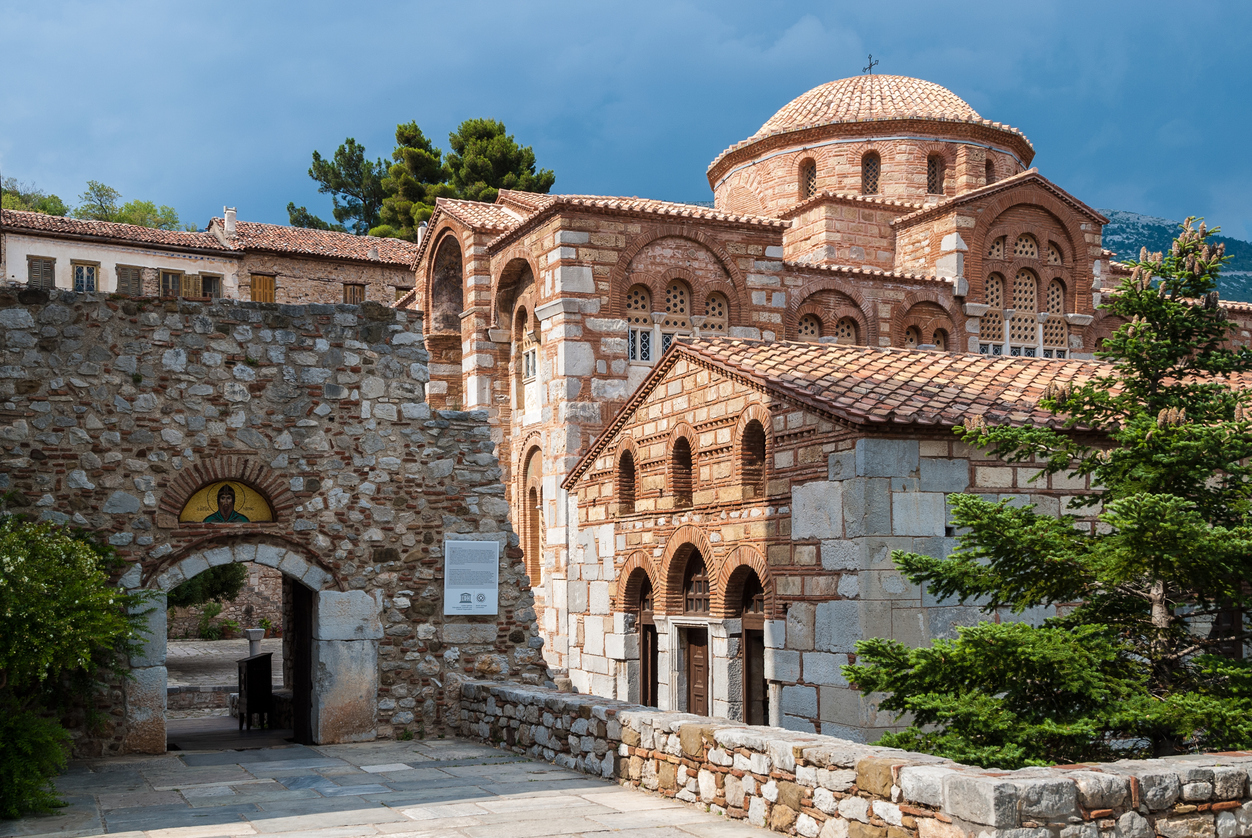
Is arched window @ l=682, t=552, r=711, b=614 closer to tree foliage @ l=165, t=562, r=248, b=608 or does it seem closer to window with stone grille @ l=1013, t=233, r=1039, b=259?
window with stone grille @ l=1013, t=233, r=1039, b=259

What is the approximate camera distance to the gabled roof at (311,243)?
32.8m

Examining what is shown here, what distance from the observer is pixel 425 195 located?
38031 mm

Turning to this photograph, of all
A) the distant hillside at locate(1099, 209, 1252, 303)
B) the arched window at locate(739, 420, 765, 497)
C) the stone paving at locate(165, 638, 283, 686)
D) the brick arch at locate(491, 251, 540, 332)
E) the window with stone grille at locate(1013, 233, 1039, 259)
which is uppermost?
the distant hillside at locate(1099, 209, 1252, 303)

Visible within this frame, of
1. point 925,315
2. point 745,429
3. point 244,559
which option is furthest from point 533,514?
point 244,559

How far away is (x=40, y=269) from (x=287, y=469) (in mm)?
25347

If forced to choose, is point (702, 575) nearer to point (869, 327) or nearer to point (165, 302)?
point (165, 302)

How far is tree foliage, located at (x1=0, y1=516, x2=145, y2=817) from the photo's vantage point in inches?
263

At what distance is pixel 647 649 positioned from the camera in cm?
1348

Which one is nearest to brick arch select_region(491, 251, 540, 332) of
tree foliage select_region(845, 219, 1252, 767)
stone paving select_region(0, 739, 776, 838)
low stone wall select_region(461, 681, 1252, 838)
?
stone paving select_region(0, 739, 776, 838)

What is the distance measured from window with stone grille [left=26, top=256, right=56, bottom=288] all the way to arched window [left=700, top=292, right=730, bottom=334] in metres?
20.7

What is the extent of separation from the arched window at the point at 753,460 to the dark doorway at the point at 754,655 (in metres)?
0.94

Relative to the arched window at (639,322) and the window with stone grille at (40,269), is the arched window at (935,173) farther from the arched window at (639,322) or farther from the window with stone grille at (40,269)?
the window with stone grille at (40,269)

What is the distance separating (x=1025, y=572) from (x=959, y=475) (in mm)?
3200

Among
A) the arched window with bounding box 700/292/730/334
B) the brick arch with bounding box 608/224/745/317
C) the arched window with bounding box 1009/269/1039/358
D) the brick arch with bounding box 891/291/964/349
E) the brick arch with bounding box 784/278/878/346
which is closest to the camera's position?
the brick arch with bounding box 608/224/745/317
